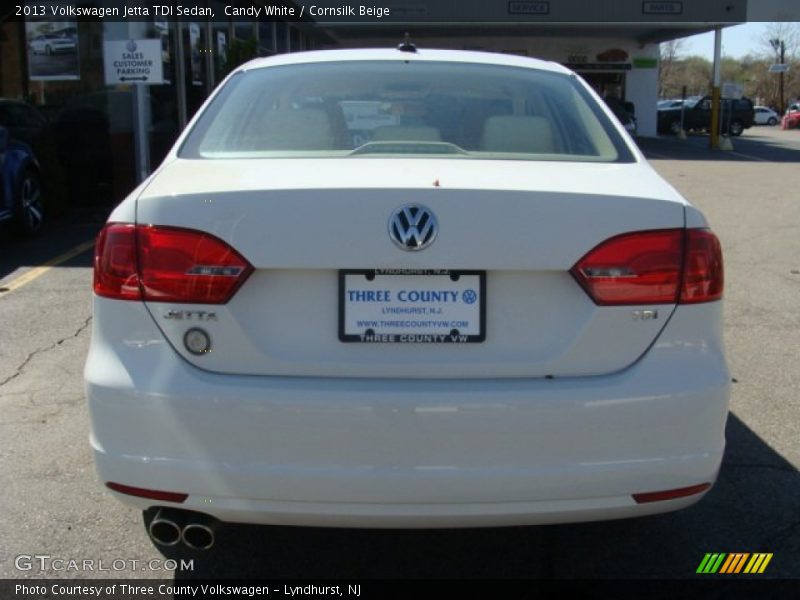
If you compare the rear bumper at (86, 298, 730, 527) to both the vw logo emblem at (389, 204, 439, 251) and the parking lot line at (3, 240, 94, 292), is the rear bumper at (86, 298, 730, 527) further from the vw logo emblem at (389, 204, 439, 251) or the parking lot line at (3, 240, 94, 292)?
the parking lot line at (3, 240, 94, 292)

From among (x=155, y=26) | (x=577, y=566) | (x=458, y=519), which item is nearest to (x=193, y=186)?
(x=458, y=519)

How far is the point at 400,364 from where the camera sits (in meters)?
2.45

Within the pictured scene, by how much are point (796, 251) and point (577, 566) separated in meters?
7.07

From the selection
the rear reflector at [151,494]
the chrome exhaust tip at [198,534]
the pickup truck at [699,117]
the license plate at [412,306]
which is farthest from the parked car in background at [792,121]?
the rear reflector at [151,494]

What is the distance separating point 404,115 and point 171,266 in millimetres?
1248

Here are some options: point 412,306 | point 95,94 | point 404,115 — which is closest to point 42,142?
point 95,94

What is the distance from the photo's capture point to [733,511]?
137 inches

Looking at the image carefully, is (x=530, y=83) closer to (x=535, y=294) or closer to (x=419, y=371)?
(x=535, y=294)

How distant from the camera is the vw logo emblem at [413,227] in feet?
7.84

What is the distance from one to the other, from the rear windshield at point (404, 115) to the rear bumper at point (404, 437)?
0.87 meters

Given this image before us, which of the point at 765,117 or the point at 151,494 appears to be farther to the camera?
the point at 765,117

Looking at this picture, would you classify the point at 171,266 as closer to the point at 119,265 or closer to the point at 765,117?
the point at 119,265

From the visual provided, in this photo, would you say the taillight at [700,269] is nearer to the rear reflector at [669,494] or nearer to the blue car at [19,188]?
the rear reflector at [669,494]

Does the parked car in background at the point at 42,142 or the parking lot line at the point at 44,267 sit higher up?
the parked car in background at the point at 42,142
